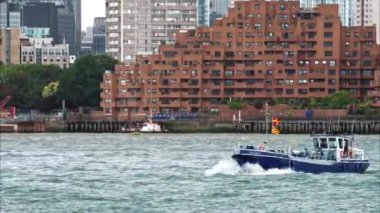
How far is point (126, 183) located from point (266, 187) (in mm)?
9142

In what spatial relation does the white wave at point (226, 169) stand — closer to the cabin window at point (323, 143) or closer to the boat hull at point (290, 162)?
the boat hull at point (290, 162)

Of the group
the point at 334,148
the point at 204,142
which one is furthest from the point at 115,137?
the point at 334,148

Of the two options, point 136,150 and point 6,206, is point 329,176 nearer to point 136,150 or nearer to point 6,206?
point 6,206

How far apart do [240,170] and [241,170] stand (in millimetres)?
196

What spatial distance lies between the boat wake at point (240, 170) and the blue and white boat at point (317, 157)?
0.25 metres

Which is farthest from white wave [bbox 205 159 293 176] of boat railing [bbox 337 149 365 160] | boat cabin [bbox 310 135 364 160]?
boat railing [bbox 337 149 365 160]

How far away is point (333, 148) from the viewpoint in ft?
331

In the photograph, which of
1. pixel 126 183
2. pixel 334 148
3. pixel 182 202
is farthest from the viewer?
pixel 334 148

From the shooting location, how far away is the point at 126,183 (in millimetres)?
94375

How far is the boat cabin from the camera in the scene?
100688 millimetres

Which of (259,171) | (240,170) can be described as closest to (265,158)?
(259,171)

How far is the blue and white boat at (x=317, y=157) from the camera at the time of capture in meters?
99.3

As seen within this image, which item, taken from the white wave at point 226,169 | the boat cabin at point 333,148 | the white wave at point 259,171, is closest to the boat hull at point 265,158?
the white wave at point 259,171

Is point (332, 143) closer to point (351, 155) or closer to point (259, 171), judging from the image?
point (351, 155)
